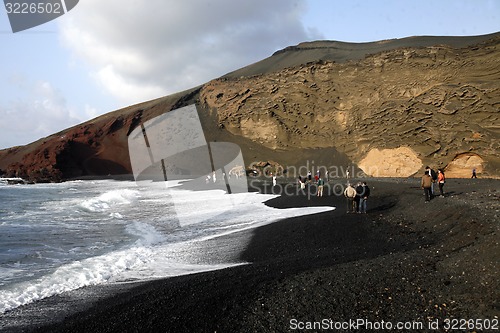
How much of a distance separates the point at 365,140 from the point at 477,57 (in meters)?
11.5

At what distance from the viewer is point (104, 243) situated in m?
11.0

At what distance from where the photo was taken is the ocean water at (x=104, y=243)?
24.2 ft

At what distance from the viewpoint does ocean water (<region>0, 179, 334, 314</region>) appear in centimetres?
739

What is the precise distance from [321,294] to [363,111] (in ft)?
111

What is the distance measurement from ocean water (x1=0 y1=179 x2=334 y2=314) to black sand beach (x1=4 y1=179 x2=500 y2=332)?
0.82 m

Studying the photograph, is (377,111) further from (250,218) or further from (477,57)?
(250,218)

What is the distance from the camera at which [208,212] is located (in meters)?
17.0

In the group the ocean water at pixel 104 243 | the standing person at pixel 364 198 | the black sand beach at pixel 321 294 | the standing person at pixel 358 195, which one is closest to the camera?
the black sand beach at pixel 321 294

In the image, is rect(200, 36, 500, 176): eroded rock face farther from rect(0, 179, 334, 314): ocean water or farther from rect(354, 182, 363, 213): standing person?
rect(0, 179, 334, 314): ocean water

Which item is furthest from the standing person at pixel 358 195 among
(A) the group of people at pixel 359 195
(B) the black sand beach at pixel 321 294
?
(B) the black sand beach at pixel 321 294

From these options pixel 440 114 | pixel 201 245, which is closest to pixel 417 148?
pixel 440 114

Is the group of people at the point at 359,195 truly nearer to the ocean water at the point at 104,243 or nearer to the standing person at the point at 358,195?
the standing person at the point at 358,195

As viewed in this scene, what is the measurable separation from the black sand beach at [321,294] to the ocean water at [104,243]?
817 mm

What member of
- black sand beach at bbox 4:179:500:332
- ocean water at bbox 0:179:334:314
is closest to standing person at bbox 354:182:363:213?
ocean water at bbox 0:179:334:314
